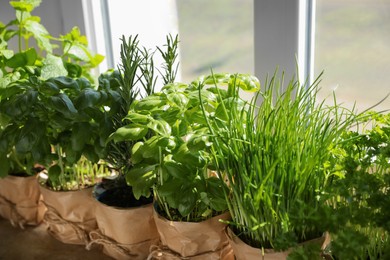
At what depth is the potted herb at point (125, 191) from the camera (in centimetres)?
90

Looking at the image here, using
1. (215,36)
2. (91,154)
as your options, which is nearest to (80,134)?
(91,154)

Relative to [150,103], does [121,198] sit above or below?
below

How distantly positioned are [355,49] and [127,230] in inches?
22.5

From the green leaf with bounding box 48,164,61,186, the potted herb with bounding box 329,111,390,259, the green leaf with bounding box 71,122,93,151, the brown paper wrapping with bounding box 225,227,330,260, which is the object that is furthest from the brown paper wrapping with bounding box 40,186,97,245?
the potted herb with bounding box 329,111,390,259

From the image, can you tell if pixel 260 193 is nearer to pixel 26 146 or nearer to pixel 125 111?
pixel 125 111

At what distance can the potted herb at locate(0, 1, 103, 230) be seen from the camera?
93 centimetres

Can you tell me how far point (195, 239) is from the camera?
A: 82 centimetres

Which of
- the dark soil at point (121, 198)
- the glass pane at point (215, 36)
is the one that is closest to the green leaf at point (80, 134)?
the dark soil at point (121, 198)

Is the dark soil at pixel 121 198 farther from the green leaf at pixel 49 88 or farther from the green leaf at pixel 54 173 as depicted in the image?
the green leaf at pixel 49 88

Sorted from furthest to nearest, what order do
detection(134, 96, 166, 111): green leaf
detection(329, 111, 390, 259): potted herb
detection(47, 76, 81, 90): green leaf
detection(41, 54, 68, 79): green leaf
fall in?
1. detection(41, 54, 68, 79): green leaf
2. detection(47, 76, 81, 90): green leaf
3. detection(134, 96, 166, 111): green leaf
4. detection(329, 111, 390, 259): potted herb

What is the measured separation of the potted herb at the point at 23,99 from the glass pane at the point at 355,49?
1.74ft

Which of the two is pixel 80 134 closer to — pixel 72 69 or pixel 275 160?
pixel 72 69

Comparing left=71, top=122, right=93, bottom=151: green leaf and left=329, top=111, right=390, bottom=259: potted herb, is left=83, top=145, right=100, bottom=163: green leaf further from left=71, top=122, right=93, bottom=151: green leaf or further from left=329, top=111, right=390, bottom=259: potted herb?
left=329, top=111, right=390, bottom=259: potted herb

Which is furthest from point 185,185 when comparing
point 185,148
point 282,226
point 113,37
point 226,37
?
point 113,37
